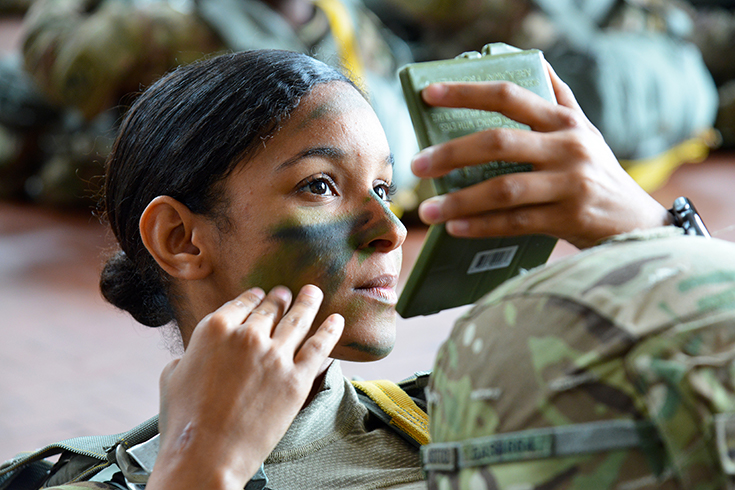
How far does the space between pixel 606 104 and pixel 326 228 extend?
11.5 ft

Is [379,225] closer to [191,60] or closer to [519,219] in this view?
[519,219]

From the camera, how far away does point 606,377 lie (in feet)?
1.71

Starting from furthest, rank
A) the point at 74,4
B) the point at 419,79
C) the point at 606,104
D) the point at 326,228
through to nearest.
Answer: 1. the point at 74,4
2. the point at 606,104
3. the point at 326,228
4. the point at 419,79

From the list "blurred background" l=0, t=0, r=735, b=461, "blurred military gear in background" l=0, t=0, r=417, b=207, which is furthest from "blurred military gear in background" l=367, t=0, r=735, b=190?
"blurred military gear in background" l=0, t=0, r=417, b=207

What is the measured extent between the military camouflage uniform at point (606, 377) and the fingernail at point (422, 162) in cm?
A: 15

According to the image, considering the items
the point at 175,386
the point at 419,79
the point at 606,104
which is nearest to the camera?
the point at 419,79

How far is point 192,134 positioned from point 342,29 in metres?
2.98

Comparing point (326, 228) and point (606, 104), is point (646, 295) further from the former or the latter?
point (606, 104)

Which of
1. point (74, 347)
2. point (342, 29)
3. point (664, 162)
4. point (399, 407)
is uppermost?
point (399, 407)

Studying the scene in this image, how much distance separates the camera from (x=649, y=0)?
4922 millimetres

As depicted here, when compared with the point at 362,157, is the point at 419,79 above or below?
above

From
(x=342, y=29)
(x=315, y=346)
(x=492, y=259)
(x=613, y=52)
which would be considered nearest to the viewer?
(x=492, y=259)

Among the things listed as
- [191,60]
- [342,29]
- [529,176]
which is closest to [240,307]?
[529,176]

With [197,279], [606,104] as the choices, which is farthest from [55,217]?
[197,279]
